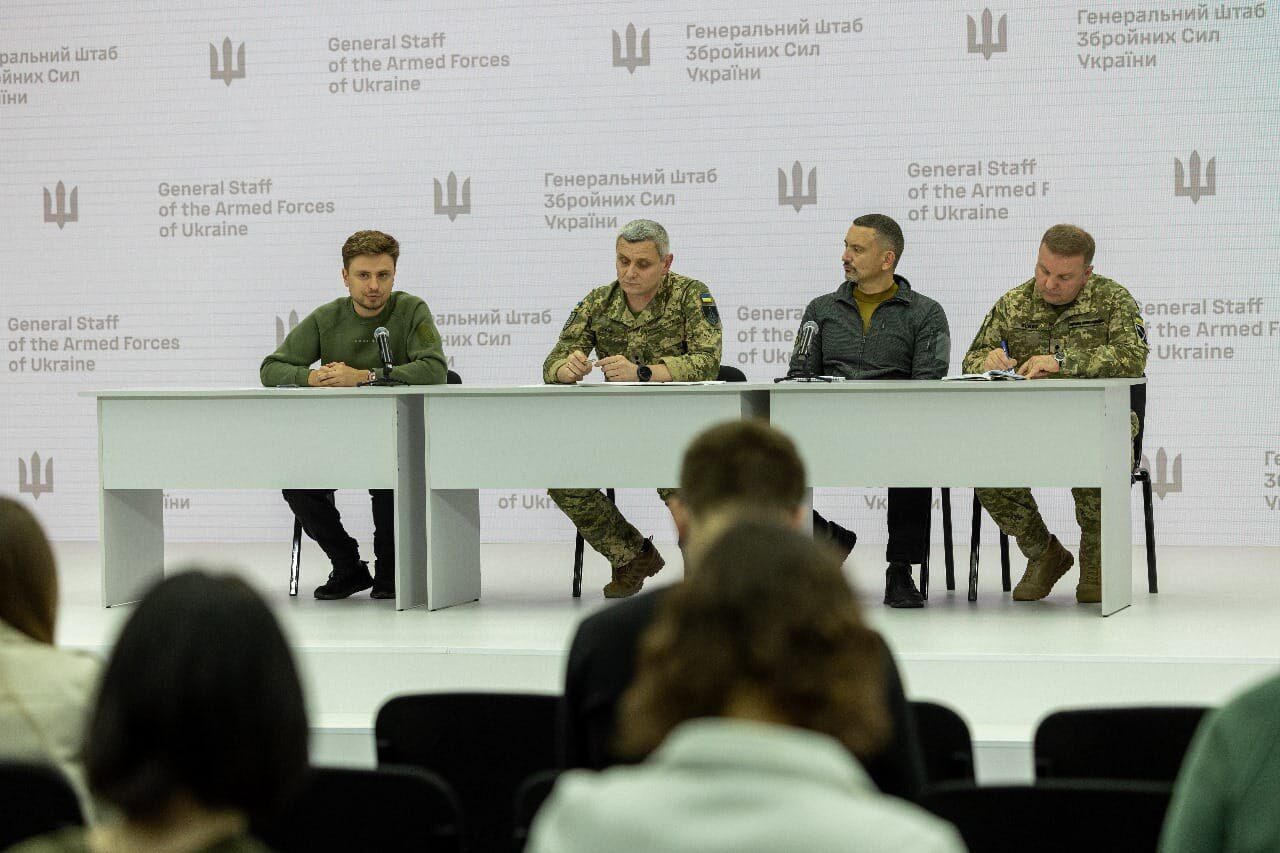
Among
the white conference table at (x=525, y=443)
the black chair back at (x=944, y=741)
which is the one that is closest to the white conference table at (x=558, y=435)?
the white conference table at (x=525, y=443)

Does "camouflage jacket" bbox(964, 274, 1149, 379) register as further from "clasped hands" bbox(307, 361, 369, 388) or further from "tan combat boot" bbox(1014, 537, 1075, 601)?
"clasped hands" bbox(307, 361, 369, 388)

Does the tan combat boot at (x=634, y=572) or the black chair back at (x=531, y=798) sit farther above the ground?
the black chair back at (x=531, y=798)

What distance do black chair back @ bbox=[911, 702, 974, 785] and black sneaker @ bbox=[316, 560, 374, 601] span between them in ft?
10.4

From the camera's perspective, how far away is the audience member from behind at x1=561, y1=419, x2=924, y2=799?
173cm

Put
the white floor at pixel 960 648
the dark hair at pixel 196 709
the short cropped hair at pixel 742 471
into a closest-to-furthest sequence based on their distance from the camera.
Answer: the dark hair at pixel 196 709 < the short cropped hair at pixel 742 471 < the white floor at pixel 960 648

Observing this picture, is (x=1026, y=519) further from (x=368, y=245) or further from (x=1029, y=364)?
(x=368, y=245)

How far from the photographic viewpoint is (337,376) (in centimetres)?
450

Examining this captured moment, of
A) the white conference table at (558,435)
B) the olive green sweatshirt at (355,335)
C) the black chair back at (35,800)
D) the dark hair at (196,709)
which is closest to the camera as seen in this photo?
the dark hair at (196,709)

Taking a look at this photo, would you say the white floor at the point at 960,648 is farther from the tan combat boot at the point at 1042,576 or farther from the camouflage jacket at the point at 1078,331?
the camouflage jacket at the point at 1078,331

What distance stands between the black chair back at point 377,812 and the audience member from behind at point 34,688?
23 centimetres

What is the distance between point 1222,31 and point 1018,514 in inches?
104

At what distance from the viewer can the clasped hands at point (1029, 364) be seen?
169 inches

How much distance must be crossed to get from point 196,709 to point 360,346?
13.3 ft

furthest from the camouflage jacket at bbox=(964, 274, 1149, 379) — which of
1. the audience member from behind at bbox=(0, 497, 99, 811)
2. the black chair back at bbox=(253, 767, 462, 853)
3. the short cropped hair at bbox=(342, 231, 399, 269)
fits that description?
the audience member from behind at bbox=(0, 497, 99, 811)
